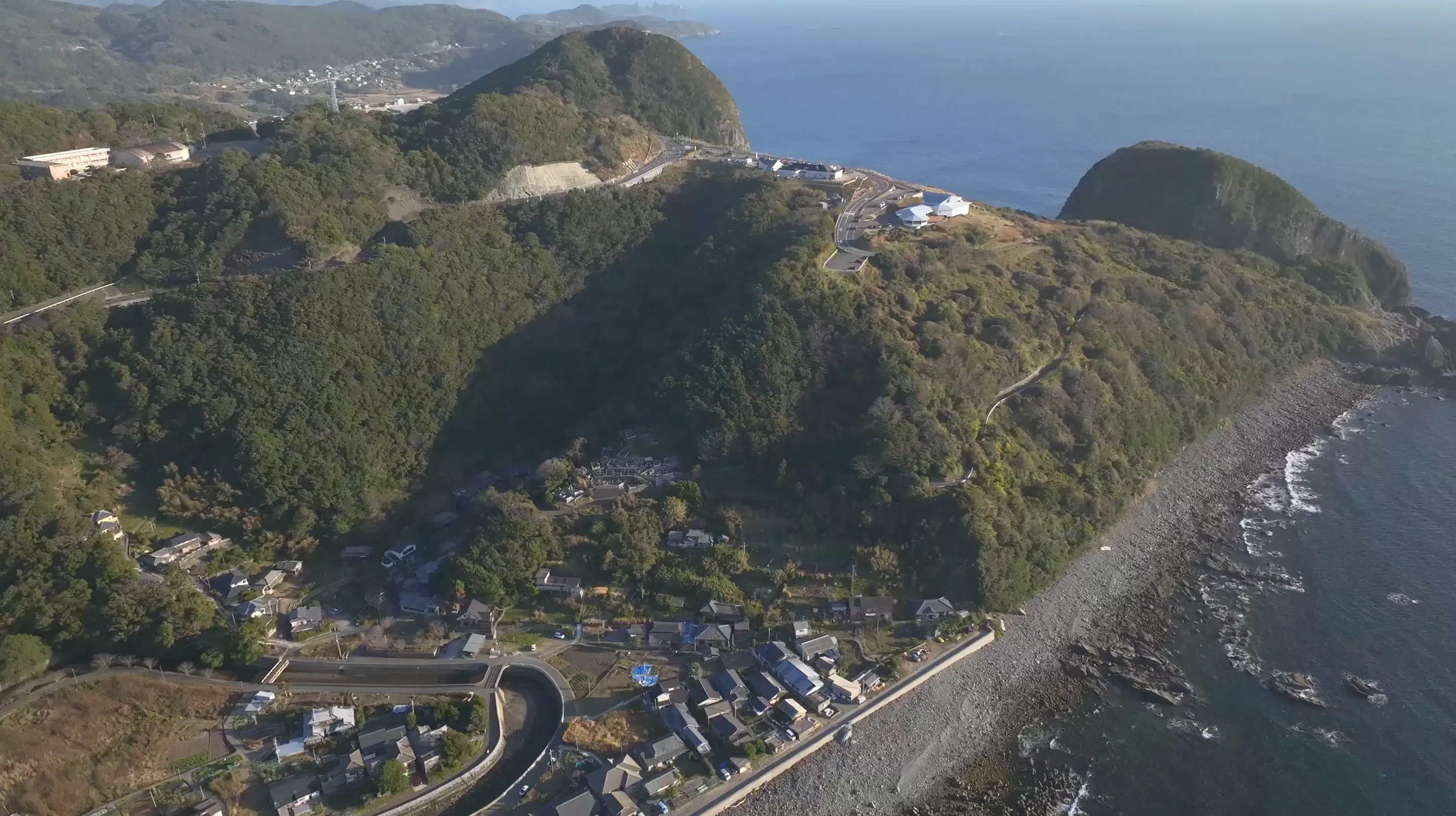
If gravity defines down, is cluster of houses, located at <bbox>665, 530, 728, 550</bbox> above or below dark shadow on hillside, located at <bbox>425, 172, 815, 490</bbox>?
below

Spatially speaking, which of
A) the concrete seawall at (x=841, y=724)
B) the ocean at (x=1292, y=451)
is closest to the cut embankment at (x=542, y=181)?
the concrete seawall at (x=841, y=724)

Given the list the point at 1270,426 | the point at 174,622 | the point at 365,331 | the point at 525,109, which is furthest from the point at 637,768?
the point at 525,109

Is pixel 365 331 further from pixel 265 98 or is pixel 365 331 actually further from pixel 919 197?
pixel 265 98

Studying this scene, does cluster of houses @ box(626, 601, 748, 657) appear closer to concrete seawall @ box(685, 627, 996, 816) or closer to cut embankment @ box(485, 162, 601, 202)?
concrete seawall @ box(685, 627, 996, 816)

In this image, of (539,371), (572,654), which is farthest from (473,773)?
(539,371)

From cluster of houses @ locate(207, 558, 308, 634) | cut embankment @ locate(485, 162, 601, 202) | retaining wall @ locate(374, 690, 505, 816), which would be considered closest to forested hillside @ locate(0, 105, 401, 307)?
cut embankment @ locate(485, 162, 601, 202)

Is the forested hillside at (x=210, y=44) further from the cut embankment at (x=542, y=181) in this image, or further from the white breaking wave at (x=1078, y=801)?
the white breaking wave at (x=1078, y=801)

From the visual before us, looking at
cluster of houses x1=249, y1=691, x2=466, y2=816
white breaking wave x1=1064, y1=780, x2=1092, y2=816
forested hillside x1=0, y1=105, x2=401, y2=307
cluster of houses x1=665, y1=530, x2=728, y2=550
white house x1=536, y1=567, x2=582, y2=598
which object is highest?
forested hillside x1=0, y1=105, x2=401, y2=307
